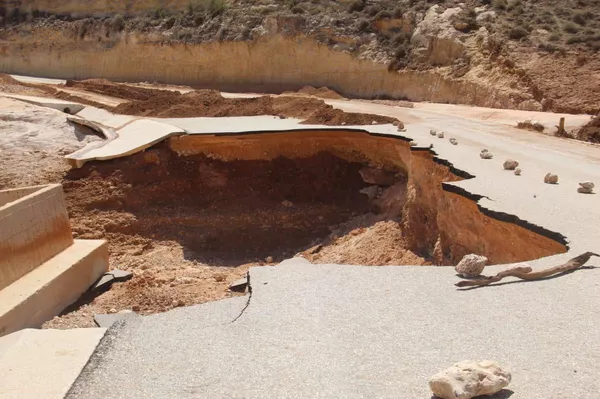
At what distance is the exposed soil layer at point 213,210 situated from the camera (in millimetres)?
12430

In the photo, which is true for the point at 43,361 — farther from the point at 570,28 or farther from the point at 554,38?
the point at 570,28

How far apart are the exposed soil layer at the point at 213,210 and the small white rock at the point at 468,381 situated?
787 cm

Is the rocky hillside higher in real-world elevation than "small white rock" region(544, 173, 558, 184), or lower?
higher

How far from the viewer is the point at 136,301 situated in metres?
8.71

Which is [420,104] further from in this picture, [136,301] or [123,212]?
[136,301]

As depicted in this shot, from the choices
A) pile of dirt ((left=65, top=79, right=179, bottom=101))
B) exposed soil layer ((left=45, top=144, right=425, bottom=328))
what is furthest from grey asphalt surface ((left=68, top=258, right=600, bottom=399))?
pile of dirt ((left=65, top=79, right=179, bottom=101))

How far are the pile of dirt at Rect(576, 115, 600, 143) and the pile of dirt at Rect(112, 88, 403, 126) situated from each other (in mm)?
4315

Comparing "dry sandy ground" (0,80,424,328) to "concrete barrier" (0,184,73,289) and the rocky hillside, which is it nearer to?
"concrete barrier" (0,184,73,289)

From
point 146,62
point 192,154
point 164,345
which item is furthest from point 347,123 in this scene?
point 146,62

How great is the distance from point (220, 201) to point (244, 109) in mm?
4943

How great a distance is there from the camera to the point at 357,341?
416 centimetres

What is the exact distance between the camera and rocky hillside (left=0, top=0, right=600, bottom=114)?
720 inches

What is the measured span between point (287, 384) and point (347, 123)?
11588 mm

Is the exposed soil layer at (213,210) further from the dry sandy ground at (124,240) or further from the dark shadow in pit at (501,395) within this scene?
the dark shadow in pit at (501,395)
